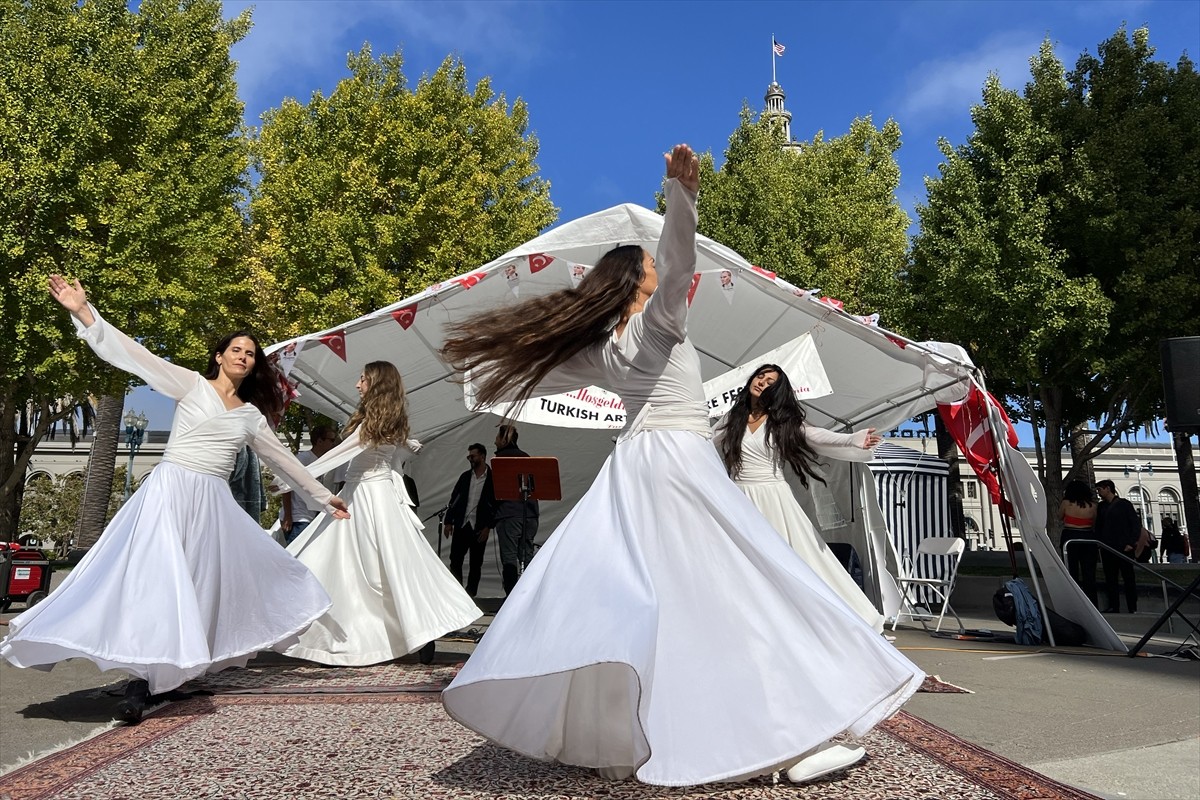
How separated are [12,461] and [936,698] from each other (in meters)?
19.8

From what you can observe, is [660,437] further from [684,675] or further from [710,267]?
[710,267]

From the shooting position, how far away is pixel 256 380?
5867 millimetres

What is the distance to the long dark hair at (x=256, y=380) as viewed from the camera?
18.9 ft

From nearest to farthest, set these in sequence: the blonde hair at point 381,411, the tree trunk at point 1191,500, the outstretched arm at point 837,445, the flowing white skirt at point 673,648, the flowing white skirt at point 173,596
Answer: the flowing white skirt at point 673,648, the flowing white skirt at point 173,596, the outstretched arm at point 837,445, the blonde hair at point 381,411, the tree trunk at point 1191,500

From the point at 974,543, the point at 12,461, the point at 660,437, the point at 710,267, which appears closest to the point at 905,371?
the point at 710,267

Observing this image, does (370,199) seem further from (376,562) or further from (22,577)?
(376,562)

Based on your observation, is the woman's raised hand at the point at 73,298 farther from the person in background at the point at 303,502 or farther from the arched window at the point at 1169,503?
the arched window at the point at 1169,503

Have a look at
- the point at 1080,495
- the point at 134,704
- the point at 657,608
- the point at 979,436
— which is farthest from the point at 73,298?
the point at 1080,495

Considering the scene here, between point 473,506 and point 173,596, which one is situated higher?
point 473,506

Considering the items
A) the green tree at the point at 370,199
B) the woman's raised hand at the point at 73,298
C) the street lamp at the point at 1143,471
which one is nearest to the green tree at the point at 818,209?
the green tree at the point at 370,199

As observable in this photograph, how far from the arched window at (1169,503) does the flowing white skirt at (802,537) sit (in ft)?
326

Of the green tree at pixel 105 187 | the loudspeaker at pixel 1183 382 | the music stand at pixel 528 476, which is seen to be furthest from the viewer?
the green tree at pixel 105 187

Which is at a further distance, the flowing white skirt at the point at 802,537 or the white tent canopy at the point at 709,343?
the white tent canopy at the point at 709,343

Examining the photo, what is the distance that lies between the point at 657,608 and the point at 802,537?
14.5 ft
